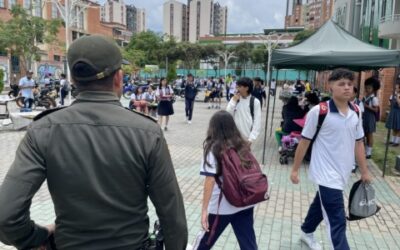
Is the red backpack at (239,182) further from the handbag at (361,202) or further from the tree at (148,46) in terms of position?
the tree at (148,46)

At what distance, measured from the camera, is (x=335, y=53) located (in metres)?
6.80

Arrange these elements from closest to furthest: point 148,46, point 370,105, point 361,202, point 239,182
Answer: point 239,182 → point 361,202 → point 370,105 → point 148,46

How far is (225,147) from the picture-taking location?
2764mm

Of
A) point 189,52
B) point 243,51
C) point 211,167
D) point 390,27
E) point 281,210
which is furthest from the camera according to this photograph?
point 243,51

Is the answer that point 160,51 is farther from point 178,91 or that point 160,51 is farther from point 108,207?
point 108,207

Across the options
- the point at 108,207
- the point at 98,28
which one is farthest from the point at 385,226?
the point at 98,28

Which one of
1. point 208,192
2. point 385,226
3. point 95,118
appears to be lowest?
point 385,226

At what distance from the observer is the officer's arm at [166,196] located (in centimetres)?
150

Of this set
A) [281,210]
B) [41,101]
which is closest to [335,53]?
[281,210]

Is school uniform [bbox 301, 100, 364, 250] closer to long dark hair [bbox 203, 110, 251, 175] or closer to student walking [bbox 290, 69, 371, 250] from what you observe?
student walking [bbox 290, 69, 371, 250]

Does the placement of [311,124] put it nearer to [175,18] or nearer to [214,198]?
[214,198]

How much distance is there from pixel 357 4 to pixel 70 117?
2531 centimetres

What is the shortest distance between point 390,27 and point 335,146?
13730mm

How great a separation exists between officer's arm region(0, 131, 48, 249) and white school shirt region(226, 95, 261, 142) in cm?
404
